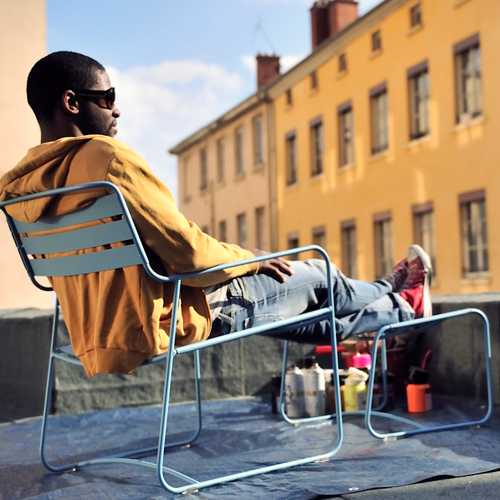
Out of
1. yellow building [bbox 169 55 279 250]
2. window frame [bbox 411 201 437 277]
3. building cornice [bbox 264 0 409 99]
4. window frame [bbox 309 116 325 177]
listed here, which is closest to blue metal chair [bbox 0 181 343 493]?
window frame [bbox 411 201 437 277]

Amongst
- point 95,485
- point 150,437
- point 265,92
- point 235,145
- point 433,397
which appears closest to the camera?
point 95,485

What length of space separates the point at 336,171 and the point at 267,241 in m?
6.09

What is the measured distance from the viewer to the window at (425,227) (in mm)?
24622

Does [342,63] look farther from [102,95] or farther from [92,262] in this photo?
[92,262]

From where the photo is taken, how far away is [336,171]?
29797 millimetres

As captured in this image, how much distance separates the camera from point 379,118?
90.1 ft

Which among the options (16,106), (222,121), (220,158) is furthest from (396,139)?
(16,106)

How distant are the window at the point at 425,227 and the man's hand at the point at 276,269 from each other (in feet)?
69.4

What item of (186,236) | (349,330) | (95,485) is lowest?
(95,485)

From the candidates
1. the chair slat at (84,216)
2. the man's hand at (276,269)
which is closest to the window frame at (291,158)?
the man's hand at (276,269)

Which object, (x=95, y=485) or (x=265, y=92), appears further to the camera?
(x=265, y=92)

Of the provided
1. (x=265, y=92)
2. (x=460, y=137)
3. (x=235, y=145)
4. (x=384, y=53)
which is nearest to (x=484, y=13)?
(x=460, y=137)

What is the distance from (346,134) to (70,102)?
2646 centimetres

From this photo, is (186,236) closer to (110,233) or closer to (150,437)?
(110,233)
